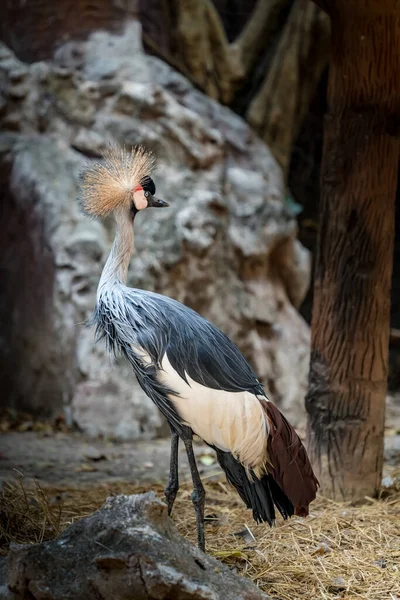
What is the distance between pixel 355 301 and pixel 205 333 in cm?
101

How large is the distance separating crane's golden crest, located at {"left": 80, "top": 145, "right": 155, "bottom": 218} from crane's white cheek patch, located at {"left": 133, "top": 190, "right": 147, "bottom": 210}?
0.02 meters

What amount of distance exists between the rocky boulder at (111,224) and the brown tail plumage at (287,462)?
2492 mm

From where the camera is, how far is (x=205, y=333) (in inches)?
114

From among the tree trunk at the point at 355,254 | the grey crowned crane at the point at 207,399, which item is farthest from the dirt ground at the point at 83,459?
the grey crowned crane at the point at 207,399

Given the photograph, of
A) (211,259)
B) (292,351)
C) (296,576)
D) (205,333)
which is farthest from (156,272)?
(296,576)

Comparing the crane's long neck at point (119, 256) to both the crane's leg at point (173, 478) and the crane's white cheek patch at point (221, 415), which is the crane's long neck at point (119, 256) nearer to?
the crane's white cheek patch at point (221, 415)

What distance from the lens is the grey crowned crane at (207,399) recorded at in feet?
9.14

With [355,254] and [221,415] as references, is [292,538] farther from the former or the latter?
[355,254]

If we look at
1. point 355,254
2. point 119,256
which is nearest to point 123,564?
point 119,256

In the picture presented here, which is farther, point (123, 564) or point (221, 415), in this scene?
point (221, 415)

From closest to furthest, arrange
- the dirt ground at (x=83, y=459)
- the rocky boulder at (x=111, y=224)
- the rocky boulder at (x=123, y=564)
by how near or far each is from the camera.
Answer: the rocky boulder at (x=123, y=564) → the dirt ground at (x=83, y=459) → the rocky boulder at (x=111, y=224)

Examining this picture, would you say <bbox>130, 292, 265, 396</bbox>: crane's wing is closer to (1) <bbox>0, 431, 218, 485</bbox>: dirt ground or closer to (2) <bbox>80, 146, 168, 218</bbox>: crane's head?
(2) <bbox>80, 146, 168, 218</bbox>: crane's head

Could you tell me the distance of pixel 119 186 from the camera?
311cm

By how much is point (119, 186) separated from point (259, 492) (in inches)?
49.0
